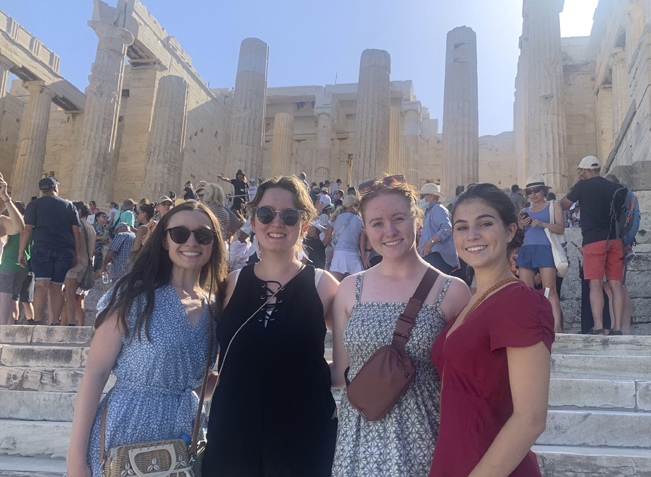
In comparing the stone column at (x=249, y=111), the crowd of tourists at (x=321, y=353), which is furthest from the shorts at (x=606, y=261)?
the stone column at (x=249, y=111)

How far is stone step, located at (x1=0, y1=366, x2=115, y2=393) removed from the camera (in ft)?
14.3

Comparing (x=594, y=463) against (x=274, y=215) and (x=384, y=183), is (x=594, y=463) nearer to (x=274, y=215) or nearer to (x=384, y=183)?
(x=384, y=183)

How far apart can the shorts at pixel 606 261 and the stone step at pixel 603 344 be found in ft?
3.97

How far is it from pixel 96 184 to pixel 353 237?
14.7 meters

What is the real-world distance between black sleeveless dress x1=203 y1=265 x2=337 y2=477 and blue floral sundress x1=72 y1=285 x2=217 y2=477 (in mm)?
122

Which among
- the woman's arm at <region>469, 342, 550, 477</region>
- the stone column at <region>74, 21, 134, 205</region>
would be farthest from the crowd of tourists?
the stone column at <region>74, 21, 134, 205</region>

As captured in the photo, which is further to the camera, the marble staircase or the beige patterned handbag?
the marble staircase

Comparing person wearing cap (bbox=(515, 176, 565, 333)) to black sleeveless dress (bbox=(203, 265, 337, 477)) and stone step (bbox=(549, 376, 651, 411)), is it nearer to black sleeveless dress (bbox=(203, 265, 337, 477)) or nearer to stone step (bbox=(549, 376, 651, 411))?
stone step (bbox=(549, 376, 651, 411))

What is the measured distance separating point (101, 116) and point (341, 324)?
1945 cm

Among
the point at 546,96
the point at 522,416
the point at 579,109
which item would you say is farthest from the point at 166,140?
the point at 522,416

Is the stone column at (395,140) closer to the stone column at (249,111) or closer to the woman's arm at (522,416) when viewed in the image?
the stone column at (249,111)

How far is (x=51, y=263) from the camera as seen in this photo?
664cm

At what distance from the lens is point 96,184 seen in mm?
18719

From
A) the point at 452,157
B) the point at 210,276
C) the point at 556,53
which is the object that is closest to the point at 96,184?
the point at 452,157
